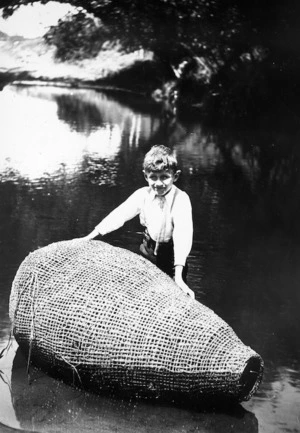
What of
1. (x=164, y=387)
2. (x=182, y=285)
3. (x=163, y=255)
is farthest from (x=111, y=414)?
(x=163, y=255)

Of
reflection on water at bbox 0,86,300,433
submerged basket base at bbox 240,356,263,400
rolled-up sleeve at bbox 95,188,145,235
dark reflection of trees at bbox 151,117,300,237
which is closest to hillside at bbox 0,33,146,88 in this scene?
reflection on water at bbox 0,86,300,433

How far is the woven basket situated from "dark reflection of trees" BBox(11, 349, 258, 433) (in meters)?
0.09

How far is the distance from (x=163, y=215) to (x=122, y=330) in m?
0.99

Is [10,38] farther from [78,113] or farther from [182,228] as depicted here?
[182,228]

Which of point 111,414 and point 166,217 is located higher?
point 166,217

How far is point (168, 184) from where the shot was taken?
451 centimetres

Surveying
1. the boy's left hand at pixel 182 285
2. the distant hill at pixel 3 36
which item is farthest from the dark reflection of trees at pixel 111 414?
the distant hill at pixel 3 36

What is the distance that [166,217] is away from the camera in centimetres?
457

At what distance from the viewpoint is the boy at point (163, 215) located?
4.45 m

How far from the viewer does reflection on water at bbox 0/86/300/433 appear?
12.7 feet

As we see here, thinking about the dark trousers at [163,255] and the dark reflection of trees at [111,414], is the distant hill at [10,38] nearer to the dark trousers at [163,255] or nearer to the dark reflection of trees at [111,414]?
the dark trousers at [163,255]

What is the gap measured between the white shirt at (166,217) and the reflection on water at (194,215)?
93 centimetres

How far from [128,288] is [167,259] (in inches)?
27.9

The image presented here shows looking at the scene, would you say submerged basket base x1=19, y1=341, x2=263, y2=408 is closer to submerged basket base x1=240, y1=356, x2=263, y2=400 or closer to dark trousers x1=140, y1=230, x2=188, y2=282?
submerged basket base x1=240, y1=356, x2=263, y2=400
